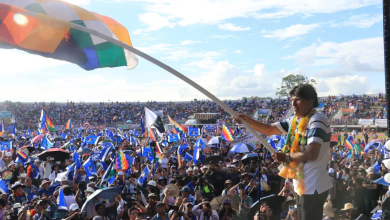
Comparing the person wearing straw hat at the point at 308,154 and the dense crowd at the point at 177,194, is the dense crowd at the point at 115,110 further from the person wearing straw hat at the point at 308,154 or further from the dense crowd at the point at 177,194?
the person wearing straw hat at the point at 308,154

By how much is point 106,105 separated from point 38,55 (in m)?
54.4

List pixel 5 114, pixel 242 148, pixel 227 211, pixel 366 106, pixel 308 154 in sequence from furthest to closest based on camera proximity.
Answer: pixel 5 114 → pixel 366 106 → pixel 242 148 → pixel 227 211 → pixel 308 154

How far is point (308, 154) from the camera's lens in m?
2.72

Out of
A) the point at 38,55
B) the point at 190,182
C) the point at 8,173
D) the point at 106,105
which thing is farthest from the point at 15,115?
the point at 38,55

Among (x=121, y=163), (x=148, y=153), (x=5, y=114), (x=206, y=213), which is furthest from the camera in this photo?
(x=5, y=114)

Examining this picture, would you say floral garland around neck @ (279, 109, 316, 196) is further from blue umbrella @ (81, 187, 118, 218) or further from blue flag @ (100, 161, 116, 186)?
blue flag @ (100, 161, 116, 186)

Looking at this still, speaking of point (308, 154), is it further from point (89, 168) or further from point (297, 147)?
point (89, 168)

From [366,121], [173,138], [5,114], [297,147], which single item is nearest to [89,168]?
[297,147]

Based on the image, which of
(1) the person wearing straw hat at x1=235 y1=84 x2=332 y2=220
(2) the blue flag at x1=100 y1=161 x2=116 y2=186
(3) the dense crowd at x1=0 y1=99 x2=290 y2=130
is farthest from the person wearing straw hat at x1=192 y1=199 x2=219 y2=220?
(3) the dense crowd at x1=0 y1=99 x2=290 y2=130

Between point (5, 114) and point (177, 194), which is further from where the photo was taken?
point (5, 114)

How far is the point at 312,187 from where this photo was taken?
2875 millimetres

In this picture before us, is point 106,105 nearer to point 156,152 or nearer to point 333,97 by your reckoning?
point 333,97

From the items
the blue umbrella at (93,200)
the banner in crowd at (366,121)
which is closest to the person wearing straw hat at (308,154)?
the blue umbrella at (93,200)

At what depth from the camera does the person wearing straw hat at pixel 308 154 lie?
2.76 metres
